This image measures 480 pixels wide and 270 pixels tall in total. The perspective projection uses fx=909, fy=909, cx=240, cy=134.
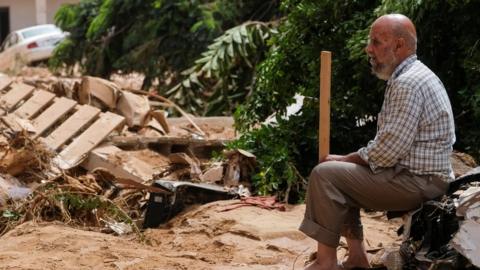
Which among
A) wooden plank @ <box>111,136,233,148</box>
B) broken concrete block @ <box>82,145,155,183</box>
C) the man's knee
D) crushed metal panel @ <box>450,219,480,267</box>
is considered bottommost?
broken concrete block @ <box>82,145,155,183</box>

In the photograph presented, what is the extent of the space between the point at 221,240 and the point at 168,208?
46.2 inches

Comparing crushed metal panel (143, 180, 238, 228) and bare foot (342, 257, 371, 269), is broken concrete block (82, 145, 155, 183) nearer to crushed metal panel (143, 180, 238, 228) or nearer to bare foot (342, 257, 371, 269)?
crushed metal panel (143, 180, 238, 228)

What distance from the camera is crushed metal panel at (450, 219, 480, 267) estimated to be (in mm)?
4645

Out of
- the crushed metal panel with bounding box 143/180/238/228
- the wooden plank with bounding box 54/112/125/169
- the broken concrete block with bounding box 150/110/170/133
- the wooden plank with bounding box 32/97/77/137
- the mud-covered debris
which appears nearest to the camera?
the crushed metal panel with bounding box 143/180/238/228

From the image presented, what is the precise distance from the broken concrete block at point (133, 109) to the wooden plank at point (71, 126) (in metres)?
0.55

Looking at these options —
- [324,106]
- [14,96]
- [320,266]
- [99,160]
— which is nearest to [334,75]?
[99,160]

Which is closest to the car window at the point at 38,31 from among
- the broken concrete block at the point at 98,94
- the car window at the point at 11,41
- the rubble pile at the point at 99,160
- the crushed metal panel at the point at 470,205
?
the car window at the point at 11,41

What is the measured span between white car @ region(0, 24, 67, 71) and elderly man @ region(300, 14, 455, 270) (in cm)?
2295

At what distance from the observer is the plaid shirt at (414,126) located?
4.96m

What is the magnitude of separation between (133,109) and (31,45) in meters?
18.5

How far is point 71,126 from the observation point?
34.5 ft

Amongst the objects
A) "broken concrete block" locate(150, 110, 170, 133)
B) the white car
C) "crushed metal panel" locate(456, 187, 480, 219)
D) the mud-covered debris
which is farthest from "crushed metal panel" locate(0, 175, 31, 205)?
the white car

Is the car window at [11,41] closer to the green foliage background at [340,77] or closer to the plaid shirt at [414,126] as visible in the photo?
the green foliage background at [340,77]

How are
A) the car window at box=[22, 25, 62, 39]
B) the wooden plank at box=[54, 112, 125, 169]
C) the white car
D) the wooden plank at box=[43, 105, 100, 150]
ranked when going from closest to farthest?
the wooden plank at box=[54, 112, 125, 169]
the wooden plank at box=[43, 105, 100, 150]
the white car
the car window at box=[22, 25, 62, 39]
